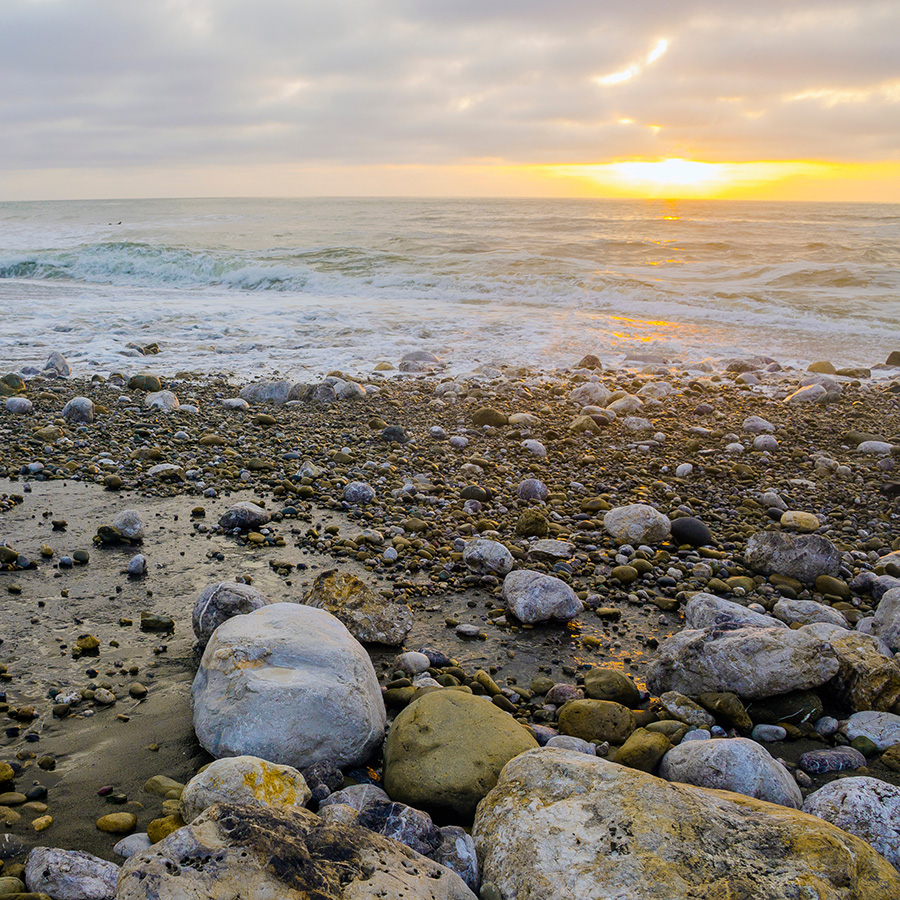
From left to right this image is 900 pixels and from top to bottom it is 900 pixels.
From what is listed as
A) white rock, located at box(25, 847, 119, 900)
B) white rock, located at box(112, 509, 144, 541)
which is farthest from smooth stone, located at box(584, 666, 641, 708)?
white rock, located at box(112, 509, 144, 541)

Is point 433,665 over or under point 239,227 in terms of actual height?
under

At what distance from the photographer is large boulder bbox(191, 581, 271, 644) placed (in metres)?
3.20

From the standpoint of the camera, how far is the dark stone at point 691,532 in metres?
4.64

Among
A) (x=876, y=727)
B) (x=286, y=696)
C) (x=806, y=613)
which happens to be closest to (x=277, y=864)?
(x=286, y=696)

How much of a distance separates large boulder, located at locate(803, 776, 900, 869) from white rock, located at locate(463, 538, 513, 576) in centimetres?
213

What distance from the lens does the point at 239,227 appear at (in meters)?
36.8

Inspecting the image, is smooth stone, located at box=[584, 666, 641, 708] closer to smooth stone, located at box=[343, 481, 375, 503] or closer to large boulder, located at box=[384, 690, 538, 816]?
large boulder, located at box=[384, 690, 538, 816]

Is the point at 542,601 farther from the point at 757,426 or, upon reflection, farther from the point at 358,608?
the point at 757,426

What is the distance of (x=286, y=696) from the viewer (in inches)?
98.4

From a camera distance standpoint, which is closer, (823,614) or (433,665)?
(433,665)

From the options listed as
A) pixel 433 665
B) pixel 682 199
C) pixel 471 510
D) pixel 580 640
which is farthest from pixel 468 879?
pixel 682 199

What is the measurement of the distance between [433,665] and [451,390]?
17.4 ft

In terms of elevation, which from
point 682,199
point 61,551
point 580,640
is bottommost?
point 580,640

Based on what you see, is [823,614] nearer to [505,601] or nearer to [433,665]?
[505,601]
